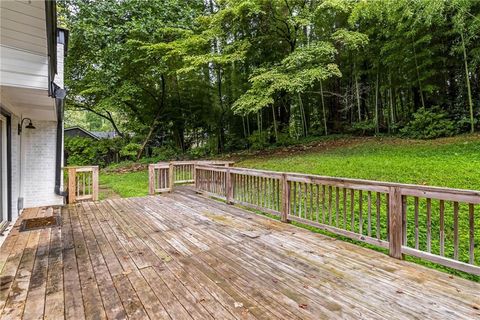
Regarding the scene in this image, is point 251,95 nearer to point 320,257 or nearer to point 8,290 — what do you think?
point 320,257

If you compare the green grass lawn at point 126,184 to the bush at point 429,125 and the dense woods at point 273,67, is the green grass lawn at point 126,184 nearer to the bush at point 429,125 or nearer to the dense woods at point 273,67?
the dense woods at point 273,67

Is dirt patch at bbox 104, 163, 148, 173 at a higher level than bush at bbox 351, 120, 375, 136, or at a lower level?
lower

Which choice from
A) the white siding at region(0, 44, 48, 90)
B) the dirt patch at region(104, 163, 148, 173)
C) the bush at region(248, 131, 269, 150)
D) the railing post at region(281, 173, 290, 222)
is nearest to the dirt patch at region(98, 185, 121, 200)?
the dirt patch at region(104, 163, 148, 173)

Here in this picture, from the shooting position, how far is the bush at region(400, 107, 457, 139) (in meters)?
10.1

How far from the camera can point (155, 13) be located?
1287cm

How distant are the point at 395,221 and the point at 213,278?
1867 millimetres

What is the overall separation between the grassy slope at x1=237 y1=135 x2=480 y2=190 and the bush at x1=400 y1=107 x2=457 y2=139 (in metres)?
0.80

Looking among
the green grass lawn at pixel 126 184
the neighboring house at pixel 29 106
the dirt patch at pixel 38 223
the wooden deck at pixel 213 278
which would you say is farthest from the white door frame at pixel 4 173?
the green grass lawn at pixel 126 184

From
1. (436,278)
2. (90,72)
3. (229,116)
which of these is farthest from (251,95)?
(436,278)

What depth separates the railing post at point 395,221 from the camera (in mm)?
2727

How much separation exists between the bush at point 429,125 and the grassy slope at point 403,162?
799 mm

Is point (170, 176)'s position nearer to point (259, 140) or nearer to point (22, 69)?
point (22, 69)

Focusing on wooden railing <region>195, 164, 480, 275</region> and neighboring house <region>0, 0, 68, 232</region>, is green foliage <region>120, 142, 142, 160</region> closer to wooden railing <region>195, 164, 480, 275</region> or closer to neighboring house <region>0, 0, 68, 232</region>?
neighboring house <region>0, 0, 68, 232</region>

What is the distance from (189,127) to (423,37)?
11.9m
